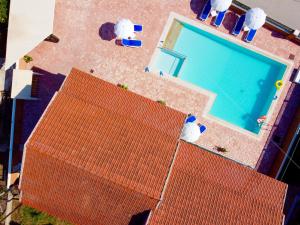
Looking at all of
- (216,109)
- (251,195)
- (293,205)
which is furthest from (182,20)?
(293,205)

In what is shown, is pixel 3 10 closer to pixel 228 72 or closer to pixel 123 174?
pixel 123 174

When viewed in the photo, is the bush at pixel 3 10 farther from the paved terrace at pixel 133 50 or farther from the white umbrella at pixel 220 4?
the white umbrella at pixel 220 4

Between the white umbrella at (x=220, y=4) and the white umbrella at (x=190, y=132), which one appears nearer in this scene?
the white umbrella at (x=220, y=4)

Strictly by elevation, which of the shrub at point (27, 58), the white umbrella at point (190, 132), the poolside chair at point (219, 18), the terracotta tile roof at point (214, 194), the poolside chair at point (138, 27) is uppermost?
the poolside chair at point (219, 18)

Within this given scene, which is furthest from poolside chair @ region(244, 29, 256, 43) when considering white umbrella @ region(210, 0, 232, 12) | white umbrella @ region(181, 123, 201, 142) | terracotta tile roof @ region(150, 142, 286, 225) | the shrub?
the shrub

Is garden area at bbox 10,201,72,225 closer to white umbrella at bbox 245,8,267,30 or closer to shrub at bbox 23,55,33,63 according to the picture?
shrub at bbox 23,55,33,63

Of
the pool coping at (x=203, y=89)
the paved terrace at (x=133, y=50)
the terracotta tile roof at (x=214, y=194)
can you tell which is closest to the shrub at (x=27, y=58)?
the paved terrace at (x=133, y=50)
